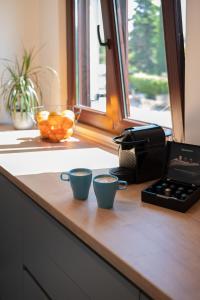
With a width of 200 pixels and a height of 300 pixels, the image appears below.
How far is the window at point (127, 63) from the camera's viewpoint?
1.82m

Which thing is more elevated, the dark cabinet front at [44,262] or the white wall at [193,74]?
the white wall at [193,74]

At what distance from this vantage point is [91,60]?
269cm

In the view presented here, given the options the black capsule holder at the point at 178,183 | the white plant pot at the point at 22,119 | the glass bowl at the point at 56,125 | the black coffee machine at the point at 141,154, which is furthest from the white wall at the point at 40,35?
the black capsule holder at the point at 178,183

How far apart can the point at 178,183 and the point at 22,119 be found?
1.54m

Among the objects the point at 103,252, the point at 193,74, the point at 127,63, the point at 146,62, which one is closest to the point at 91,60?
the point at 127,63

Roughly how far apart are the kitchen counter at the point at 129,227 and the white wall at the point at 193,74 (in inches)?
12.3

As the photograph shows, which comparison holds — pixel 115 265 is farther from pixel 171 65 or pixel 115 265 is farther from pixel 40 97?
pixel 40 97

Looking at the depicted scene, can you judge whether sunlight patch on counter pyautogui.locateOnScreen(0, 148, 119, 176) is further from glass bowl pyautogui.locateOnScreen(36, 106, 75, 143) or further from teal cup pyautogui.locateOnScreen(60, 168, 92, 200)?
teal cup pyautogui.locateOnScreen(60, 168, 92, 200)

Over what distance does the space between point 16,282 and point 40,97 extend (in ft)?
5.08

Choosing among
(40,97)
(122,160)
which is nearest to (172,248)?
(122,160)

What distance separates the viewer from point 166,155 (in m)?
1.61

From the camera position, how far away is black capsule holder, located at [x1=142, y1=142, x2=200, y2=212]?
1.39 metres

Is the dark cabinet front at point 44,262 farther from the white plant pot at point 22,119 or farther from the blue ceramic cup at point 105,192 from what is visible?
the white plant pot at point 22,119

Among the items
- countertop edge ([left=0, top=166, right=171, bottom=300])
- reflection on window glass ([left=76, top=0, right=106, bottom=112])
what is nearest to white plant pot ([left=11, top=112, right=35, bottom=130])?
reflection on window glass ([left=76, top=0, right=106, bottom=112])
